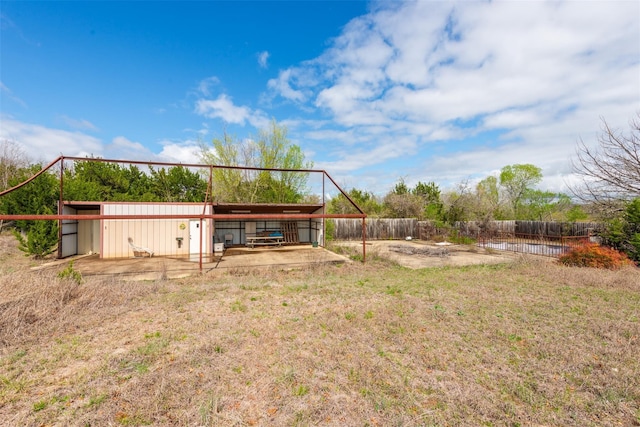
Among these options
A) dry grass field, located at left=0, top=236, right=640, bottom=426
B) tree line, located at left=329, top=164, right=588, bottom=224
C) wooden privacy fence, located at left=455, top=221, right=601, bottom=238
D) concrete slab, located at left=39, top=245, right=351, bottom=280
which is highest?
tree line, located at left=329, top=164, right=588, bottom=224

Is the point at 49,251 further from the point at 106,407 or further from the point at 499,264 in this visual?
the point at 499,264

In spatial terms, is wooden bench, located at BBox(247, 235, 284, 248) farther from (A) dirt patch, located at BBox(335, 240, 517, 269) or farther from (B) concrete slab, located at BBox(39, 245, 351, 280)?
(A) dirt patch, located at BBox(335, 240, 517, 269)

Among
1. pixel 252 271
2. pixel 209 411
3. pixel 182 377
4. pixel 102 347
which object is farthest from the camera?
pixel 252 271

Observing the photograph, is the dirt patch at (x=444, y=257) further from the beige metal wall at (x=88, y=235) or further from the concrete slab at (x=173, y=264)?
the beige metal wall at (x=88, y=235)

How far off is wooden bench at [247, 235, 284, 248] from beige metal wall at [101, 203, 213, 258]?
12.0 feet

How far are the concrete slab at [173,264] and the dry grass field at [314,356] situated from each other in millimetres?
2297

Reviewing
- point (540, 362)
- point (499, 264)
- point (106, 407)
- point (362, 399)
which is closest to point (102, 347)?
point (106, 407)

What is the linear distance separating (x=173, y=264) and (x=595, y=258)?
16.4 metres

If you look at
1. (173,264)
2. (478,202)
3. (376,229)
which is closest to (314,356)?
(173,264)

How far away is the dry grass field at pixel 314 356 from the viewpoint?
9.95 feet

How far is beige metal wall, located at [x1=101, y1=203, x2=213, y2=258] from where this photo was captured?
41.8 ft

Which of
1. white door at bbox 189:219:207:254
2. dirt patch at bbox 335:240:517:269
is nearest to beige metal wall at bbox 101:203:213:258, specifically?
white door at bbox 189:219:207:254

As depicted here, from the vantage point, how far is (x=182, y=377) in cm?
358

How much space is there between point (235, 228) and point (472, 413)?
55.6 ft
